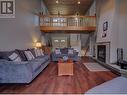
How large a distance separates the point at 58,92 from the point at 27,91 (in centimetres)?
77

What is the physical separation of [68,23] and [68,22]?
0.08 metres

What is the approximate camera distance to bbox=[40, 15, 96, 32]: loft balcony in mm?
11891

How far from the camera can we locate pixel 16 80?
4.55 m

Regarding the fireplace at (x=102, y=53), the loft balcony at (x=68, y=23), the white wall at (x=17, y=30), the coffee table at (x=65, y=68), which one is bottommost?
the coffee table at (x=65, y=68)

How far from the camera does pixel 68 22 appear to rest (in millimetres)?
12148

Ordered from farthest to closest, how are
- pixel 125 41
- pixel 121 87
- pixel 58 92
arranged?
1. pixel 125 41
2. pixel 58 92
3. pixel 121 87

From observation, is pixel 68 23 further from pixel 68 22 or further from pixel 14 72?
pixel 14 72

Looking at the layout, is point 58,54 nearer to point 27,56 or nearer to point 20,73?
point 27,56

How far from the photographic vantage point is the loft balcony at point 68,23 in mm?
11891

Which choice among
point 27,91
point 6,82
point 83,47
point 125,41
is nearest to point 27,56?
point 6,82

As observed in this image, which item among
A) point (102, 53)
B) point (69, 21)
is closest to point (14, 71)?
point (102, 53)

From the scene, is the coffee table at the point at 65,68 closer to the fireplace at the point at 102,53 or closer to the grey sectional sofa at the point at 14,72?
the grey sectional sofa at the point at 14,72

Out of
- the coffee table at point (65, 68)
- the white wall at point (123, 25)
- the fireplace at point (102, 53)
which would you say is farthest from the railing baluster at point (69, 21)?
the coffee table at point (65, 68)

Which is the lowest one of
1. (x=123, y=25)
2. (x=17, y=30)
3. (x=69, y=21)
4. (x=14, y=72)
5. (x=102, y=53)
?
(x=14, y=72)
